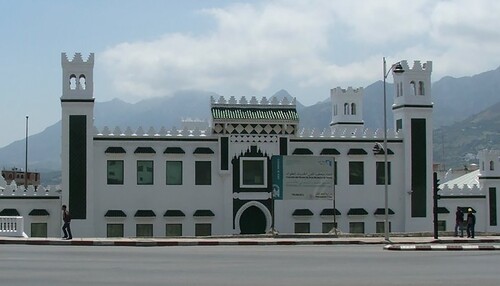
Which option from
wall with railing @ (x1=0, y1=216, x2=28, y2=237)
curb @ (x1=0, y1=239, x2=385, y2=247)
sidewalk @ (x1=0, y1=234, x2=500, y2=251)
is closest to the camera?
sidewalk @ (x1=0, y1=234, x2=500, y2=251)

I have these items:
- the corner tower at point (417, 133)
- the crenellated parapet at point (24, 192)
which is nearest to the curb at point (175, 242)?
the crenellated parapet at point (24, 192)

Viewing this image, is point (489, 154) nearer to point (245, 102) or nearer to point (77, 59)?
point (245, 102)

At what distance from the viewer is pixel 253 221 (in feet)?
184

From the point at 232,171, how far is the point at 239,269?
3317 cm

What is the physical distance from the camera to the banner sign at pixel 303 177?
5106 cm

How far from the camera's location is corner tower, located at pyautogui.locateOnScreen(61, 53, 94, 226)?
53.4 m

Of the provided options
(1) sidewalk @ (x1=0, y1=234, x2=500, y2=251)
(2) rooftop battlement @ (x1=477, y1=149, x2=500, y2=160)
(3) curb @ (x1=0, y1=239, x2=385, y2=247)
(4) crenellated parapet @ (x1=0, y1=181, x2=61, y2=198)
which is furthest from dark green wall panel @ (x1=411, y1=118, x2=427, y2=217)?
(4) crenellated parapet @ (x1=0, y1=181, x2=61, y2=198)

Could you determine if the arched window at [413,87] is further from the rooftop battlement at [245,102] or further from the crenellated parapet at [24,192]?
the crenellated parapet at [24,192]

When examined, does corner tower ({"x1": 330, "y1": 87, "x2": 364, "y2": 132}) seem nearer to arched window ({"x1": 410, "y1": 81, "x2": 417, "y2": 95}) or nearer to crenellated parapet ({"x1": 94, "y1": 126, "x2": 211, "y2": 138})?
arched window ({"x1": 410, "y1": 81, "x2": 417, "y2": 95})

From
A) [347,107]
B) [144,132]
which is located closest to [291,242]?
[144,132]

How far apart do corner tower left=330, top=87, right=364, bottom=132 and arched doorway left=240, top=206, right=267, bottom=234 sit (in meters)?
15.4

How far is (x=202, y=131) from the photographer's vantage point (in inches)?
2210

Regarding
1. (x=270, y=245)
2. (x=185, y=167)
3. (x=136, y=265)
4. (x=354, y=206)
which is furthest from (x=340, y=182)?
(x=136, y=265)

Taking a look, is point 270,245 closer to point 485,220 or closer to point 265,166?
point 265,166
